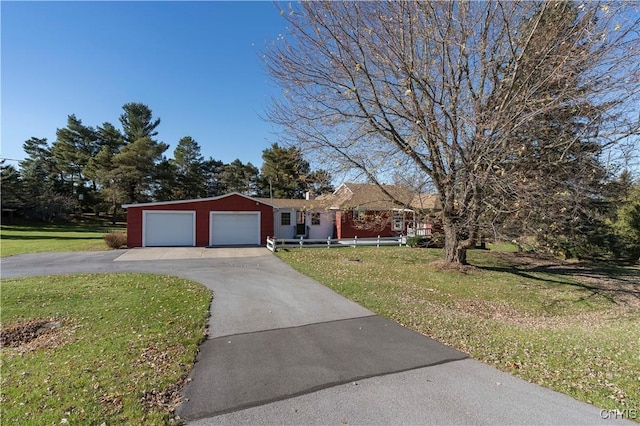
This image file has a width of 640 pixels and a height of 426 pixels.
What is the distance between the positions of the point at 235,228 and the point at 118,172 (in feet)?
73.9

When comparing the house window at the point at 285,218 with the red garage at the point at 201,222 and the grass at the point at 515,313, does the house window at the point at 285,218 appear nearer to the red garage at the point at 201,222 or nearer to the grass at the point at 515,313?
the red garage at the point at 201,222

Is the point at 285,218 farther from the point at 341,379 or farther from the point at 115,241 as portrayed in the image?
the point at 341,379

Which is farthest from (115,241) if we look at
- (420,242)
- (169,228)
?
(420,242)

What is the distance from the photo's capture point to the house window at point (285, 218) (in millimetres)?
24031

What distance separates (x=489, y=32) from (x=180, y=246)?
18468mm

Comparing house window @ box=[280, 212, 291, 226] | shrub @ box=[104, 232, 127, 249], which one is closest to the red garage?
shrub @ box=[104, 232, 127, 249]

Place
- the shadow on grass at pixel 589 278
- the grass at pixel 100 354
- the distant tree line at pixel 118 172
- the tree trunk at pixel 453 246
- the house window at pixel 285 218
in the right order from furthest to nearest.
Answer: the distant tree line at pixel 118 172 < the house window at pixel 285 218 < the tree trunk at pixel 453 246 < the shadow on grass at pixel 589 278 < the grass at pixel 100 354

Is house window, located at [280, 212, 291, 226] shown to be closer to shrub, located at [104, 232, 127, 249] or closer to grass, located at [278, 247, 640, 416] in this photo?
grass, located at [278, 247, 640, 416]

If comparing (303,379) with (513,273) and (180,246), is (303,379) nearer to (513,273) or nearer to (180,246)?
(513,273)

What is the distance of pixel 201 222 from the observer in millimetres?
20016

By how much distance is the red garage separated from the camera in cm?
1895

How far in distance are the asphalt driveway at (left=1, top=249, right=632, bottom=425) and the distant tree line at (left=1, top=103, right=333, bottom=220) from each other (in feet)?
92.4

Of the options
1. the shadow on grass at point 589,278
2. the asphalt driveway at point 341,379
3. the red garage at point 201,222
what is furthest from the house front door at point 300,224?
the asphalt driveway at point 341,379

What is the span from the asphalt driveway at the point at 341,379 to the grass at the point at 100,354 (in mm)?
391
